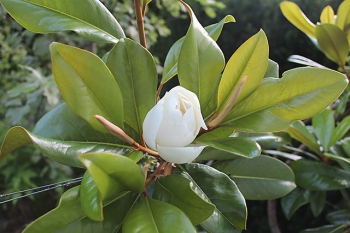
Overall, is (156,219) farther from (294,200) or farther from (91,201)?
(294,200)

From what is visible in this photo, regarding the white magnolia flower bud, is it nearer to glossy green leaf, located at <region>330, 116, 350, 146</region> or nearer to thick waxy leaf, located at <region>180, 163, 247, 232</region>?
thick waxy leaf, located at <region>180, 163, 247, 232</region>

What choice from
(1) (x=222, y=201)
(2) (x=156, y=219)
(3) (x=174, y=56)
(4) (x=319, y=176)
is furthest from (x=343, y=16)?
(2) (x=156, y=219)

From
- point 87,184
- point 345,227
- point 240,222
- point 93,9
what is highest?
point 93,9

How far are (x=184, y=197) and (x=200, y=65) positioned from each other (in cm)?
16

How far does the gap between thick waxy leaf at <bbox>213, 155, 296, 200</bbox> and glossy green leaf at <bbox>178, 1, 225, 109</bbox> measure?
20 centimetres

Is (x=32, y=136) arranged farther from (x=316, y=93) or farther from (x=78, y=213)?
(x=316, y=93)

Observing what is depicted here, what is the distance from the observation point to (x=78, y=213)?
1.17 feet

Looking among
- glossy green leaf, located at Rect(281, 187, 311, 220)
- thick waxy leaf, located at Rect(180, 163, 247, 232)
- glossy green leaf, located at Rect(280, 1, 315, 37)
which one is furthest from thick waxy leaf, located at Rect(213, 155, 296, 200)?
glossy green leaf, located at Rect(280, 1, 315, 37)

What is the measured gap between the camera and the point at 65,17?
1.43ft

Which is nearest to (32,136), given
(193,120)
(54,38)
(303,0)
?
(193,120)

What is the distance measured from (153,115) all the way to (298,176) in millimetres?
508

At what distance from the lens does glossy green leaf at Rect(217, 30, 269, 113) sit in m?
0.39

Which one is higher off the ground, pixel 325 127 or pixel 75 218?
pixel 75 218

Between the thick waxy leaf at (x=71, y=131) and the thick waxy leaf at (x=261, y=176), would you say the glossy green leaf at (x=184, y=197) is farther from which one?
the thick waxy leaf at (x=261, y=176)
